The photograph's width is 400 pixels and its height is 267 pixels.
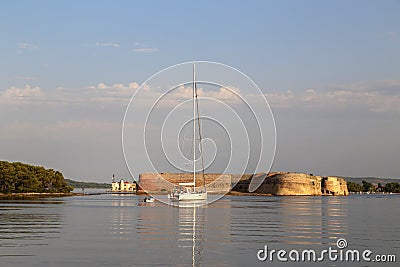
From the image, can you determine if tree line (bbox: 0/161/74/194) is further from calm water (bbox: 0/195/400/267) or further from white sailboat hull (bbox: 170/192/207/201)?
calm water (bbox: 0/195/400/267)

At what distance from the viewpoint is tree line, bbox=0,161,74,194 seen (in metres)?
155

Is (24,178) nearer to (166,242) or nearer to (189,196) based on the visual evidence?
(189,196)

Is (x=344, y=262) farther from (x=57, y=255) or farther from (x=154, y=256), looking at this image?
(x=57, y=255)

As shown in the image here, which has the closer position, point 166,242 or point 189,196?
point 166,242

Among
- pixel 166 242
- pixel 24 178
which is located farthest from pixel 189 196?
pixel 24 178

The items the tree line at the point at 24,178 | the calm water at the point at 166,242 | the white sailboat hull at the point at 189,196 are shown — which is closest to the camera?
the calm water at the point at 166,242

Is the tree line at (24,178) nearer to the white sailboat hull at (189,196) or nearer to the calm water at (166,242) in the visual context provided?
the white sailboat hull at (189,196)

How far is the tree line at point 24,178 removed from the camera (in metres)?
155

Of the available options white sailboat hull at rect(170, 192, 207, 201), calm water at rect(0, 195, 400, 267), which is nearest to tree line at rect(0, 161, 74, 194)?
white sailboat hull at rect(170, 192, 207, 201)

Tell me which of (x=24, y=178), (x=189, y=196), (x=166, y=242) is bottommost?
(x=166, y=242)

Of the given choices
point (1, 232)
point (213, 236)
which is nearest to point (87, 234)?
point (1, 232)

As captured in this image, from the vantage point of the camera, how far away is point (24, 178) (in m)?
161

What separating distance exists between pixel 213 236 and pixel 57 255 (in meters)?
13.6

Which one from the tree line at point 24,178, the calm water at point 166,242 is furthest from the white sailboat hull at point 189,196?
the tree line at point 24,178
